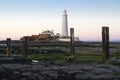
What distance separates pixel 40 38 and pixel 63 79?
64.8m

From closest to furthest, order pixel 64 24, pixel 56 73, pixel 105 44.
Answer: pixel 56 73 → pixel 105 44 → pixel 64 24

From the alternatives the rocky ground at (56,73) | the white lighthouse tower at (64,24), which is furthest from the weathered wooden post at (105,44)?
the white lighthouse tower at (64,24)

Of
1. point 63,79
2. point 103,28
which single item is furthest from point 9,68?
point 103,28

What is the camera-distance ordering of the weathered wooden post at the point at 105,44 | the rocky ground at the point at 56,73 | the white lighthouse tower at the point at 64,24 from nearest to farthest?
1. the rocky ground at the point at 56,73
2. the weathered wooden post at the point at 105,44
3. the white lighthouse tower at the point at 64,24

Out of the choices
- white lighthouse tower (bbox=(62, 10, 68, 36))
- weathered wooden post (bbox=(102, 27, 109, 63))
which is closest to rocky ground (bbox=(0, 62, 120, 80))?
weathered wooden post (bbox=(102, 27, 109, 63))

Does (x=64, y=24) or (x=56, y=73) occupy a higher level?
(x=64, y=24)

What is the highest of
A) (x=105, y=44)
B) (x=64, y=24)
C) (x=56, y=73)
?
(x=64, y=24)

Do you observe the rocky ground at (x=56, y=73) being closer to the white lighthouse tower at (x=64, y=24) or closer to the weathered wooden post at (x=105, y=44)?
the weathered wooden post at (x=105, y=44)

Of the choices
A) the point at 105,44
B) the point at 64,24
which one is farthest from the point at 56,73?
the point at 64,24

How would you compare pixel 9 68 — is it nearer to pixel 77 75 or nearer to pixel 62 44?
pixel 77 75

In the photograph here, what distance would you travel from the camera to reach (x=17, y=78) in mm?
12078

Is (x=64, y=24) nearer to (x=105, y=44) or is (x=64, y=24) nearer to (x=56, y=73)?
(x=105, y=44)

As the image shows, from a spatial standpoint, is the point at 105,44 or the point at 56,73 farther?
the point at 105,44

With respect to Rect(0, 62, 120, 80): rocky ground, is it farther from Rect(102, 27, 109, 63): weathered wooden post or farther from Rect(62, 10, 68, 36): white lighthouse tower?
Rect(62, 10, 68, 36): white lighthouse tower
